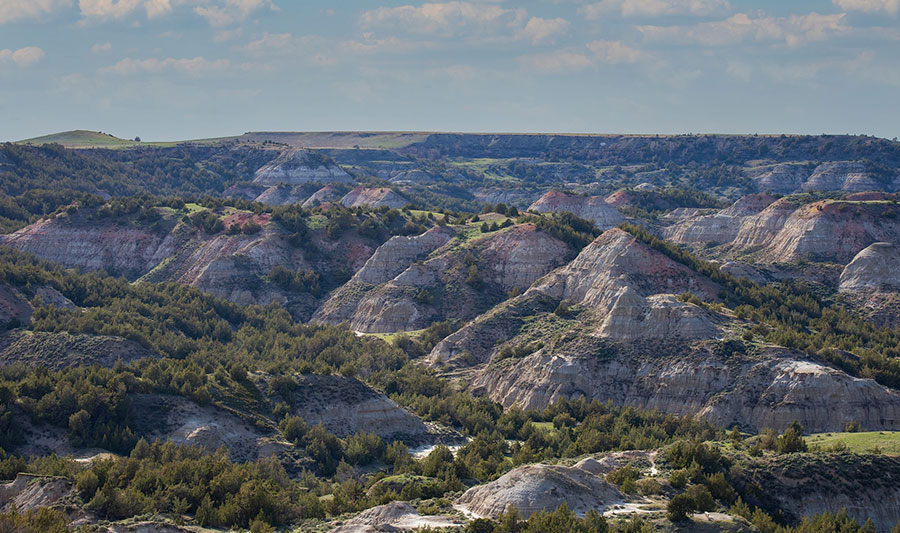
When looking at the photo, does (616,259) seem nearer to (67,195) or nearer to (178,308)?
(178,308)

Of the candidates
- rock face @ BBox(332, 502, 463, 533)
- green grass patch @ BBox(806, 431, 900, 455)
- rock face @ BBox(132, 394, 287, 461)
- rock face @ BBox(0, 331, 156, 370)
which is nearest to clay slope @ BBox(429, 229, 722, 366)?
green grass patch @ BBox(806, 431, 900, 455)

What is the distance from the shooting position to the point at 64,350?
77.1 m

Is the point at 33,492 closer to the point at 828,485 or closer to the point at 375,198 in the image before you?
the point at 828,485

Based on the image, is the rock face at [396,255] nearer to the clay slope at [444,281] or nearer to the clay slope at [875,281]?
the clay slope at [444,281]

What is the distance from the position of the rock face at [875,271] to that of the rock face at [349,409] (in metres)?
62.9

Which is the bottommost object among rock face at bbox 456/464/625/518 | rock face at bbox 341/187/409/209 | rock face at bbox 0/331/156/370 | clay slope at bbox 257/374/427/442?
clay slope at bbox 257/374/427/442

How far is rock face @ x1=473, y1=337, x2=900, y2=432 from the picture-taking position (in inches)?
2662

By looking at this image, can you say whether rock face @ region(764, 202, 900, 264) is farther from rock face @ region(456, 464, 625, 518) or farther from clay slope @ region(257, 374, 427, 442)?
rock face @ region(456, 464, 625, 518)

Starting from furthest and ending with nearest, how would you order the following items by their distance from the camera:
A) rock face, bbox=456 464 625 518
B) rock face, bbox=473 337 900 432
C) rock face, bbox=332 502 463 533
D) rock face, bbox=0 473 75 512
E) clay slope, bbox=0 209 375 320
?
clay slope, bbox=0 209 375 320
rock face, bbox=473 337 900 432
rock face, bbox=0 473 75 512
rock face, bbox=456 464 625 518
rock face, bbox=332 502 463 533

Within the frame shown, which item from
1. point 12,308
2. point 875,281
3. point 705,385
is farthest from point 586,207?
point 12,308

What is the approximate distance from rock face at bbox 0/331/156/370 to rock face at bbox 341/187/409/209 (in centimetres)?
10386

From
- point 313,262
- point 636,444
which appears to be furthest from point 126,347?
point 313,262

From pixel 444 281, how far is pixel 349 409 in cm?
4657

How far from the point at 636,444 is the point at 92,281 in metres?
64.9
